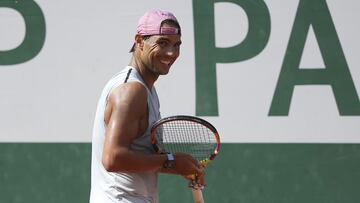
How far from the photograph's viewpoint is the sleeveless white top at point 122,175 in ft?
9.23

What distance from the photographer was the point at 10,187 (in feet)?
16.9

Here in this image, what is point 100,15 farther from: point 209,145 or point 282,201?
point 209,145

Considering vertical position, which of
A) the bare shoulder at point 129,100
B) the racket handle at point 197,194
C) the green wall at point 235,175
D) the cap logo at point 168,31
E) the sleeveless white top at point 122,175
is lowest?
the green wall at point 235,175

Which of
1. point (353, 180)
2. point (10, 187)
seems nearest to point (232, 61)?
point (353, 180)

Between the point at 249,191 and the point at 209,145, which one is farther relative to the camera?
the point at 249,191

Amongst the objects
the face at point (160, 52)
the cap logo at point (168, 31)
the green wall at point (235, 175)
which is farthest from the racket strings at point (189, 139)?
the green wall at point (235, 175)

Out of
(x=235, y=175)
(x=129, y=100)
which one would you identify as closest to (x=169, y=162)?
(x=129, y=100)

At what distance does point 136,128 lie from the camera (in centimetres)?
273

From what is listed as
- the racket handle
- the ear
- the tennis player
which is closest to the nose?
the tennis player

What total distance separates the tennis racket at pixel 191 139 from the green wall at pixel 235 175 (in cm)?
173

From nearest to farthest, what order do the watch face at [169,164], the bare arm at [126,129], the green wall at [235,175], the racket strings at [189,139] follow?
the bare arm at [126,129]
the watch face at [169,164]
the racket strings at [189,139]
the green wall at [235,175]

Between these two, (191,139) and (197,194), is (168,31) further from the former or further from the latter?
(197,194)

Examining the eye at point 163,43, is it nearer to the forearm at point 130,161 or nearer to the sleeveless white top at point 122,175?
the sleeveless white top at point 122,175

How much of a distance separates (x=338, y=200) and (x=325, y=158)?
274 mm
